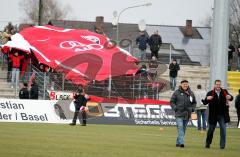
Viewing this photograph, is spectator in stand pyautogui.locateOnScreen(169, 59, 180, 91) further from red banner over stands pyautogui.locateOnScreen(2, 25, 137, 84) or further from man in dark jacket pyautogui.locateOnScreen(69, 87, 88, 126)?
man in dark jacket pyautogui.locateOnScreen(69, 87, 88, 126)

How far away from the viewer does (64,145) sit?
21.1 metres

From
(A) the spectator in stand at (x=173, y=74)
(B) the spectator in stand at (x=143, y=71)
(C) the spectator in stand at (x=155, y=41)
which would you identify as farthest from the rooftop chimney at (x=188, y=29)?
(A) the spectator in stand at (x=173, y=74)

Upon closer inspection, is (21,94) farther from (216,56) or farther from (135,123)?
(216,56)

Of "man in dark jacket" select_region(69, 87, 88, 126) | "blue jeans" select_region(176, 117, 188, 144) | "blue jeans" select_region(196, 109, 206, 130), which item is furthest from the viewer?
"man in dark jacket" select_region(69, 87, 88, 126)

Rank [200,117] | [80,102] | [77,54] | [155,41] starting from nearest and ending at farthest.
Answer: [200,117] → [80,102] → [77,54] → [155,41]

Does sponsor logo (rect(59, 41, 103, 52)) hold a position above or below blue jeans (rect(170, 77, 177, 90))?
above

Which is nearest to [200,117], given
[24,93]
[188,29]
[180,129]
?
[24,93]

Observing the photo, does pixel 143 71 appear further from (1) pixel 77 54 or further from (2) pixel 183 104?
(2) pixel 183 104

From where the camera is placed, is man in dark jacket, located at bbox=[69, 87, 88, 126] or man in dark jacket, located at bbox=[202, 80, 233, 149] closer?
man in dark jacket, located at bbox=[202, 80, 233, 149]

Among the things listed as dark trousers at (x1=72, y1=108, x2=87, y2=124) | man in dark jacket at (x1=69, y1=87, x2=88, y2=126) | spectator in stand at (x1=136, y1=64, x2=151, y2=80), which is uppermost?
spectator in stand at (x1=136, y1=64, x2=151, y2=80)

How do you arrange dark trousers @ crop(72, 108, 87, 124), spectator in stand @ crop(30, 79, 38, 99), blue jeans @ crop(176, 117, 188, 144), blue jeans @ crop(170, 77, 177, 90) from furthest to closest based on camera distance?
blue jeans @ crop(170, 77, 177, 90) < spectator in stand @ crop(30, 79, 38, 99) < dark trousers @ crop(72, 108, 87, 124) < blue jeans @ crop(176, 117, 188, 144)

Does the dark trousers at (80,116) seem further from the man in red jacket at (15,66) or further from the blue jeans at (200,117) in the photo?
the man in red jacket at (15,66)

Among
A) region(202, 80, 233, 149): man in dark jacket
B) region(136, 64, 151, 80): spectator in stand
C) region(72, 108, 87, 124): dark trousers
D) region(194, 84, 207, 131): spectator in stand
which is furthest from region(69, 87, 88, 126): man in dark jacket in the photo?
region(202, 80, 233, 149): man in dark jacket

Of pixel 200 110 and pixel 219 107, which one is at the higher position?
pixel 219 107
